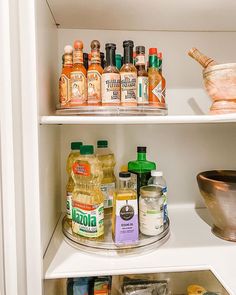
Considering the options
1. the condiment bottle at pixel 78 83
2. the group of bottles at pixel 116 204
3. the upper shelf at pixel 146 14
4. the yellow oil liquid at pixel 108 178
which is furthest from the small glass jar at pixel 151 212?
the upper shelf at pixel 146 14

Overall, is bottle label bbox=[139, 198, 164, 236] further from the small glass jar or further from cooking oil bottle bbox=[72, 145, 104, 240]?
cooking oil bottle bbox=[72, 145, 104, 240]

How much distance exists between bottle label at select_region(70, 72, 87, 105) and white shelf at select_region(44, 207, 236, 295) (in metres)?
0.47

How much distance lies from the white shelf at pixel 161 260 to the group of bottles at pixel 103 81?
1.50 ft

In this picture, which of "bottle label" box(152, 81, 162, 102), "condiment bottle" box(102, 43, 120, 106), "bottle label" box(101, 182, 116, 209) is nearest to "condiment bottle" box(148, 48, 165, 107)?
"bottle label" box(152, 81, 162, 102)

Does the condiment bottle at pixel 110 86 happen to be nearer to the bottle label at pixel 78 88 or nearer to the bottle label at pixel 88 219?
the bottle label at pixel 78 88

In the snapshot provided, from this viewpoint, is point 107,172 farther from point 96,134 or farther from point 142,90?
point 142,90

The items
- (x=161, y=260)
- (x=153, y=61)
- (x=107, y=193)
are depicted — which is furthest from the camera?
(x=107, y=193)

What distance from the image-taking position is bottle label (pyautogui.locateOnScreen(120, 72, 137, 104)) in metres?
0.84

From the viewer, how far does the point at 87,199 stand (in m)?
0.85

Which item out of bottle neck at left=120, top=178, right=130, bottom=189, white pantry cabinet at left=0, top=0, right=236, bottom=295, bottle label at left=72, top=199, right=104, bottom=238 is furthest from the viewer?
bottle neck at left=120, top=178, right=130, bottom=189

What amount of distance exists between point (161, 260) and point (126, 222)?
0.15 meters

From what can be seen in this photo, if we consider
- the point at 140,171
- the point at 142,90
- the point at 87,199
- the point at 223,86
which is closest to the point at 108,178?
the point at 140,171

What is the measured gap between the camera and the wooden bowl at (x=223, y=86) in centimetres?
85

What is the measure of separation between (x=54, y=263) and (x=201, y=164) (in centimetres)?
75
